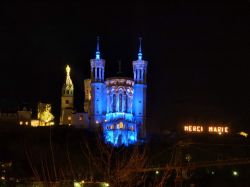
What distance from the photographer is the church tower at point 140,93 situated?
95.8m

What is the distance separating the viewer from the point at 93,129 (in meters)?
96.8

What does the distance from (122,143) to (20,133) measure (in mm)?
18862

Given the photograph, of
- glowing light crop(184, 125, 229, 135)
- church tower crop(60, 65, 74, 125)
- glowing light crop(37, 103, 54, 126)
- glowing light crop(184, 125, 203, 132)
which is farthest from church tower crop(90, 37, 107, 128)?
glowing light crop(184, 125, 229, 135)

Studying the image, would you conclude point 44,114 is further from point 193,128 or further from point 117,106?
point 193,128

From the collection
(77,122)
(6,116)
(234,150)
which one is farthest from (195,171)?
(6,116)

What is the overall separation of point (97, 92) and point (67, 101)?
12394mm

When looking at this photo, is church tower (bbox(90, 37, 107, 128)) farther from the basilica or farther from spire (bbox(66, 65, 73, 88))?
spire (bbox(66, 65, 73, 88))

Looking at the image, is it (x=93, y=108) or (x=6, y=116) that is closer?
(x=93, y=108)

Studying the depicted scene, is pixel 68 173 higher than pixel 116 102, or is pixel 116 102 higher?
pixel 116 102

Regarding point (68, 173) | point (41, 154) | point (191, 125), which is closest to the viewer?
point (68, 173)

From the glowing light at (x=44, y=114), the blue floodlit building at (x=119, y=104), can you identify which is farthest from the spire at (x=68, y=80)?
the blue floodlit building at (x=119, y=104)

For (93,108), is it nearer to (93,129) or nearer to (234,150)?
(93,129)

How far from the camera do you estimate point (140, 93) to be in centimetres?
9725

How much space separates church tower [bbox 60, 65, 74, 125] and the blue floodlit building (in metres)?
5.92
